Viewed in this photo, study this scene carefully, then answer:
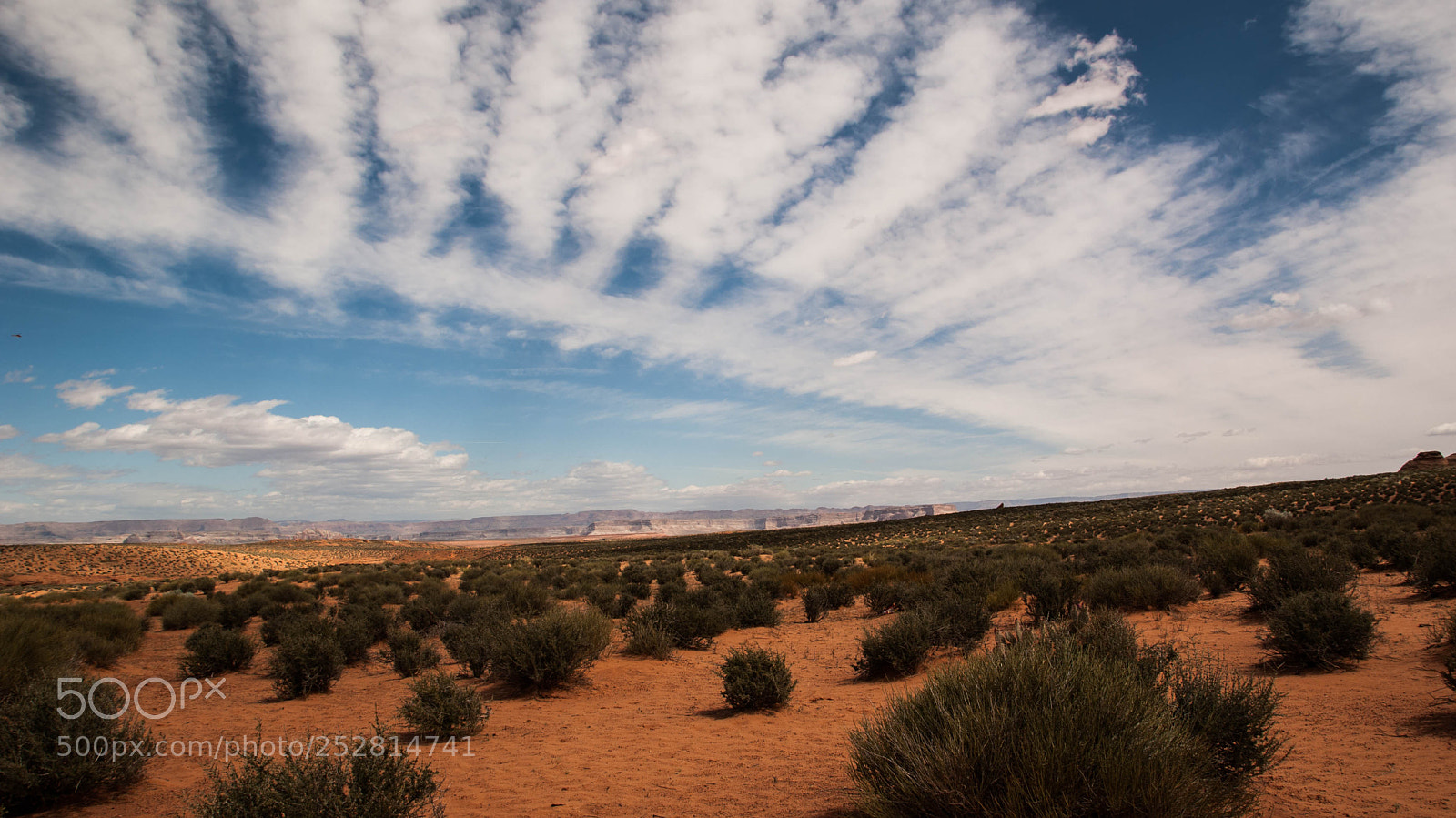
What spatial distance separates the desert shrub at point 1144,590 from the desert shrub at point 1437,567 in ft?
11.6

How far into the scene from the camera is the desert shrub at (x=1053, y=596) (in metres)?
11.7

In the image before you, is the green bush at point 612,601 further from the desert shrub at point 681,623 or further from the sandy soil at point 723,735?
the sandy soil at point 723,735

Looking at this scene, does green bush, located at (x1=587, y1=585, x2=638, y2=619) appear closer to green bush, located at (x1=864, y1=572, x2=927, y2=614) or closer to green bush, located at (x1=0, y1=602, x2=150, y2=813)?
green bush, located at (x1=864, y1=572, x2=927, y2=614)

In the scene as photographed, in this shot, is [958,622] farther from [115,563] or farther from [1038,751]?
[115,563]

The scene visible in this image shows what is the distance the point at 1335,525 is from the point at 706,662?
2462 centimetres

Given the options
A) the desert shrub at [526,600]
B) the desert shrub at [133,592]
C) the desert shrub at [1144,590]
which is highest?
the desert shrub at [1144,590]

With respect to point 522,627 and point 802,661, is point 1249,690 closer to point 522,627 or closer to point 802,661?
point 802,661

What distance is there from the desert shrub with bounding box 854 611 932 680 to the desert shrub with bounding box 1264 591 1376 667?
4.61 meters

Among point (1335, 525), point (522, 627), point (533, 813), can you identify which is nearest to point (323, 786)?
point (533, 813)

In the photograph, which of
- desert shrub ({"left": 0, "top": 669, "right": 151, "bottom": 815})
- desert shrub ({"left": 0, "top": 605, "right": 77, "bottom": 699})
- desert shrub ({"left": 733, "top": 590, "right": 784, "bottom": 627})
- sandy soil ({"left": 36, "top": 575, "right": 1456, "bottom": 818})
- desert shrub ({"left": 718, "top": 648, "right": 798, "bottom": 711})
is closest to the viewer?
sandy soil ({"left": 36, "top": 575, "right": 1456, "bottom": 818})

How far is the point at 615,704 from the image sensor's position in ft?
30.4

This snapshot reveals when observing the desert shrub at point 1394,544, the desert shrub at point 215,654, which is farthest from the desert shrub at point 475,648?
the desert shrub at point 1394,544

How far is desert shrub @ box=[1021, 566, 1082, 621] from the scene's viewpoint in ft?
38.3

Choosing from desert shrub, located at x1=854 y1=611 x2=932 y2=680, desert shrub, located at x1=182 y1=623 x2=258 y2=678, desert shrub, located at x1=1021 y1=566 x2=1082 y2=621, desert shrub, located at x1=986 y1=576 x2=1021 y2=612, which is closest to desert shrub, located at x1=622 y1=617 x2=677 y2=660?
desert shrub, located at x1=854 y1=611 x2=932 y2=680
